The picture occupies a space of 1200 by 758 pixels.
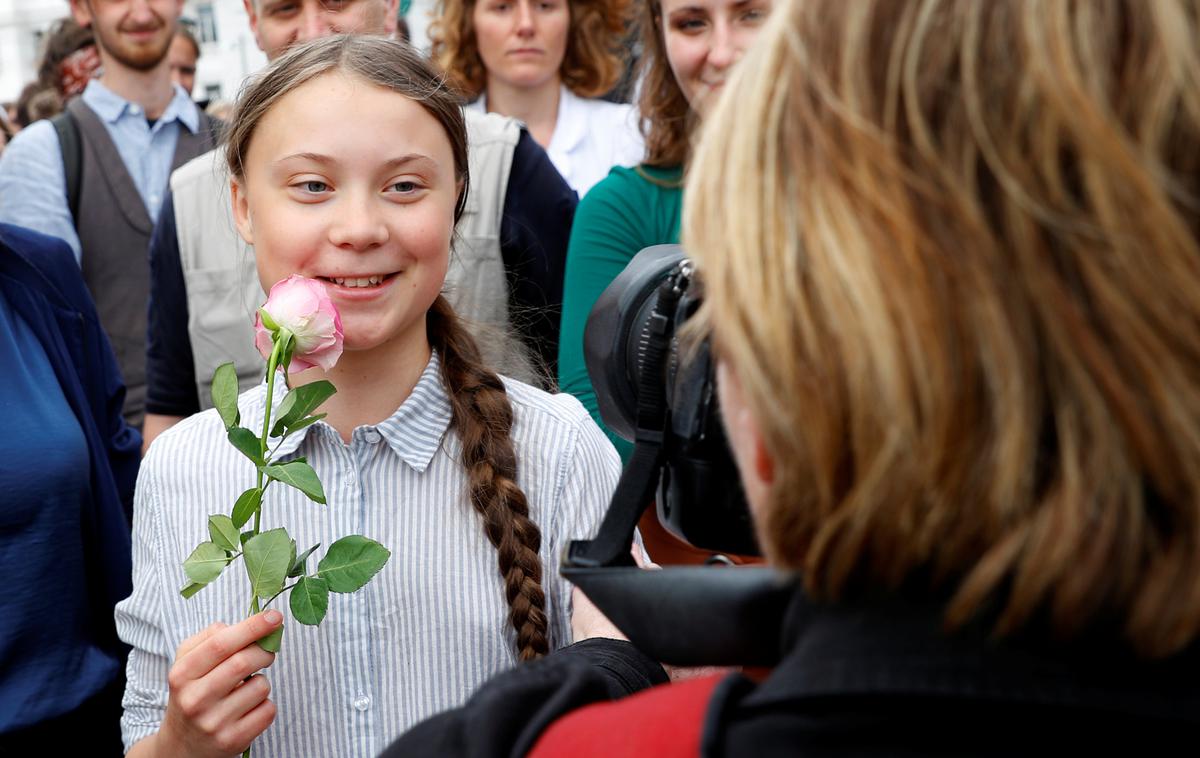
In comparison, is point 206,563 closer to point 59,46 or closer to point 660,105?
point 660,105

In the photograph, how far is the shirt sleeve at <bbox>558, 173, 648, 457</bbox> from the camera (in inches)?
92.5

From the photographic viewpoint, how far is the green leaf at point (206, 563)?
56.1 inches

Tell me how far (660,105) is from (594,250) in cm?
41

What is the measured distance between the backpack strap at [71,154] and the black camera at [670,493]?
2425 mm

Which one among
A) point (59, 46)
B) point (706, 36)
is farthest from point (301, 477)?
point (59, 46)

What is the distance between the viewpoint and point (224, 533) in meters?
1.46

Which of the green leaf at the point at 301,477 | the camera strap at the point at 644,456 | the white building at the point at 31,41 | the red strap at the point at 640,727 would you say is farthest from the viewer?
the white building at the point at 31,41

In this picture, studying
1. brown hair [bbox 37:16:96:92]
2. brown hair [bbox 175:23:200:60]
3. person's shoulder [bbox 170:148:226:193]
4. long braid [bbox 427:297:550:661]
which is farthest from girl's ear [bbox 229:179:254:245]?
brown hair [bbox 175:23:200:60]

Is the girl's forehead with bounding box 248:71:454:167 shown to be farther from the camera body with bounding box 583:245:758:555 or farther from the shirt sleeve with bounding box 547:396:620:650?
the camera body with bounding box 583:245:758:555

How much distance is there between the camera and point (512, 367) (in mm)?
2041

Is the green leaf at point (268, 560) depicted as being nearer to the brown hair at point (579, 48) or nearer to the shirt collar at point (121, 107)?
the brown hair at point (579, 48)

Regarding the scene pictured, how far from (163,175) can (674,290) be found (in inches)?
111

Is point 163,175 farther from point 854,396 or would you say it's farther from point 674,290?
point 854,396

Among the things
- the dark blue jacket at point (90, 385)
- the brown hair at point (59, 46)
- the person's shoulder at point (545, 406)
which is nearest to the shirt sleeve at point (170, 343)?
the dark blue jacket at point (90, 385)
